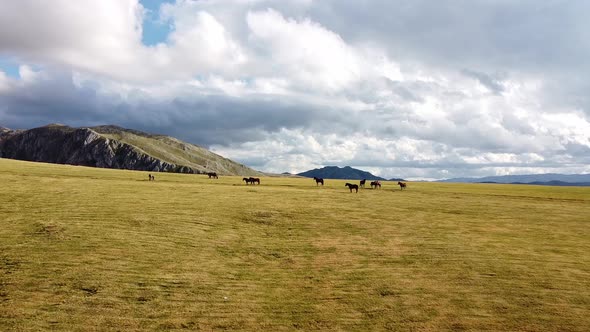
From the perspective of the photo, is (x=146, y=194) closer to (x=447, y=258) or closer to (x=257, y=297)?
(x=257, y=297)

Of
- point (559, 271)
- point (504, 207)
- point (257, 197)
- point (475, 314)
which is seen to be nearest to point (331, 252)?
point (475, 314)

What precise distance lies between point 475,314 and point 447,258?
8.45 m

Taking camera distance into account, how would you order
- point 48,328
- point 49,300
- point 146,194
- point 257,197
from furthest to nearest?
point 257,197
point 146,194
point 49,300
point 48,328

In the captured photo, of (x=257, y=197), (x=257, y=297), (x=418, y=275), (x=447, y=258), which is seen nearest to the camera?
(x=257, y=297)

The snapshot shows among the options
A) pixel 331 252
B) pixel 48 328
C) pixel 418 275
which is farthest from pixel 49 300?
pixel 418 275

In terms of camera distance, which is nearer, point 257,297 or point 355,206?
point 257,297

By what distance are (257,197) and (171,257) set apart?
2668 centimetres

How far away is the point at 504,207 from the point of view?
180 ft

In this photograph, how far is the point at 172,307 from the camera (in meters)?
20.4

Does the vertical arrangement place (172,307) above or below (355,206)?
below

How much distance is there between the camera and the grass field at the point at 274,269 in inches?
779

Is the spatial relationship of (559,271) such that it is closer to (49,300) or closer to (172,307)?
(172,307)

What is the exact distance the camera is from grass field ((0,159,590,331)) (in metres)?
19.8

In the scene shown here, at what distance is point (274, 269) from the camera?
2627cm
